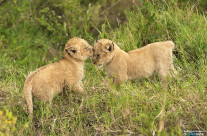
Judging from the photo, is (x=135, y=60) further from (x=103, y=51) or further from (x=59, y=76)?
(x=59, y=76)

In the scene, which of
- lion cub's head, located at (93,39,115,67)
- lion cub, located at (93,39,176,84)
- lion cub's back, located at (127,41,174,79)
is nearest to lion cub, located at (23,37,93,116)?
lion cub's head, located at (93,39,115,67)

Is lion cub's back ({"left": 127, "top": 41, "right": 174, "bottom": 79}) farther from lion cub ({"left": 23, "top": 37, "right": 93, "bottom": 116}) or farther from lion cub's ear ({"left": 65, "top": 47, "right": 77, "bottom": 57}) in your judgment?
lion cub's ear ({"left": 65, "top": 47, "right": 77, "bottom": 57})

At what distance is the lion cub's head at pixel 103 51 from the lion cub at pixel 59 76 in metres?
0.12

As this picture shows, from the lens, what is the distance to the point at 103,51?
5.93 metres

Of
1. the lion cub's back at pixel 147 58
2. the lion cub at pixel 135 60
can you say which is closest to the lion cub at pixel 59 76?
the lion cub at pixel 135 60

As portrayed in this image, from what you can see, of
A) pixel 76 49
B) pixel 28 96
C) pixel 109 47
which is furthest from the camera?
pixel 109 47

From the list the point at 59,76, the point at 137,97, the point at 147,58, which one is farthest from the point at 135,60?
the point at 59,76

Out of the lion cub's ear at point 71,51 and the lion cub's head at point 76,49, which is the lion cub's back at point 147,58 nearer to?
the lion cub's head at point 76,49

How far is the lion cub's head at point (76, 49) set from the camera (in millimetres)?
5734

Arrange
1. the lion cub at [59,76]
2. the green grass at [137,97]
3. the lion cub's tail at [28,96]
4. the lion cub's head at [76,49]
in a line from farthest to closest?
1. the lion cub's head at [76,49]
2. the lion cub at [59,76]
3. the lion cub's tail at [28,96]
4. the green grass at [137,97]

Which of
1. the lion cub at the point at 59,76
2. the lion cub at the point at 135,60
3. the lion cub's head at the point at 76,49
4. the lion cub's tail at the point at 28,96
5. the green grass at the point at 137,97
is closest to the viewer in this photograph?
the green grass at the point at 137,97

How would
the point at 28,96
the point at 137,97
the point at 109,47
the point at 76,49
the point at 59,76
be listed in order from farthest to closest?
the point at 109,47, the point at 76,49, the point at 59,76, the point at 28,96, the point at 137,97

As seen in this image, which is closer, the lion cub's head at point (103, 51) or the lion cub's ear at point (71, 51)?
the lion cub's ear at point (71, 51)

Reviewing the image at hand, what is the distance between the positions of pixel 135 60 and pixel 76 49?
110cm
